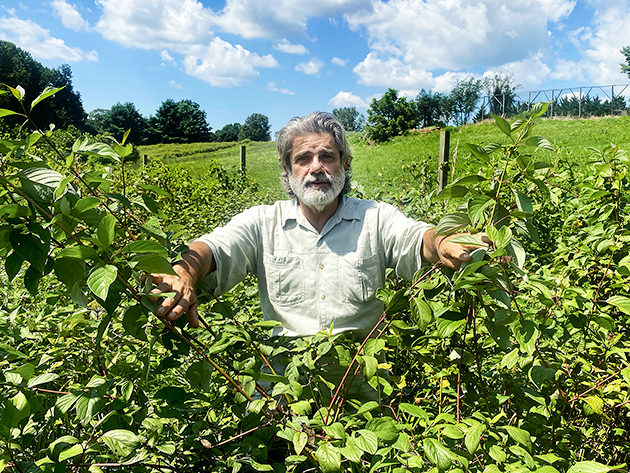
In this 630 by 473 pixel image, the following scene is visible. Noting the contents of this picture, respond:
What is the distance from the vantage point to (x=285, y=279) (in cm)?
201

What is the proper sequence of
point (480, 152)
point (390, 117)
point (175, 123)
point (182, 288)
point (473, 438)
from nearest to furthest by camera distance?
point (473, 438) → point (480, 152) → point (182, 288) → point (390, 117) → point (175, 123)

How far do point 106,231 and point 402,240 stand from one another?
1320mm

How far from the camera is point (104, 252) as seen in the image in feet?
2.96

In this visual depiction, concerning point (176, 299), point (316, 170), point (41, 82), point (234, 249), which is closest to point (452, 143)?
point (316, 170)

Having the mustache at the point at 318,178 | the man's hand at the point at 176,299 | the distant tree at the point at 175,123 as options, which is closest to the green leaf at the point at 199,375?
the man's hand at the point at 176,299

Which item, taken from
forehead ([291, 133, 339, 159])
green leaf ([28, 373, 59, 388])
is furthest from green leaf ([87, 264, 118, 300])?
forehead ([291, 133, 339, 159])

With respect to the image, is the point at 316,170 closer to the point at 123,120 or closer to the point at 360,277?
the point at 360,277

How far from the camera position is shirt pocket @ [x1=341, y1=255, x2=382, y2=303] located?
6.38 ft

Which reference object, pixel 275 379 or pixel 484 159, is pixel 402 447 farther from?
pixel 484 159

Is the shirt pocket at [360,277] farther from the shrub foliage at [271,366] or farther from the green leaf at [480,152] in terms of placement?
the green leaf at [480,152]

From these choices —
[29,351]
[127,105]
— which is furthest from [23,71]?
[29,351]

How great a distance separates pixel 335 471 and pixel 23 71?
64091mm

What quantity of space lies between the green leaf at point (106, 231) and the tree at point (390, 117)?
16.5 m

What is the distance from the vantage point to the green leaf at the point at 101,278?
794 millimetres
